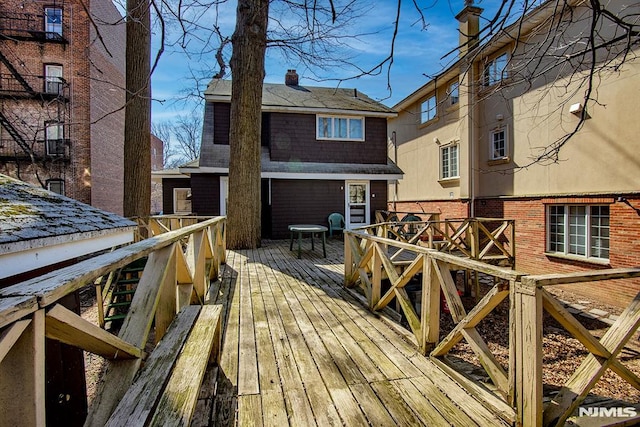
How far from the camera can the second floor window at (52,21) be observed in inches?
602

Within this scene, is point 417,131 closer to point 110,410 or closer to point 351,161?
point 351,161

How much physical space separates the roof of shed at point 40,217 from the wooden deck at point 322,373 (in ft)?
5.18

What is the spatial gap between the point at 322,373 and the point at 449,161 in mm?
12375

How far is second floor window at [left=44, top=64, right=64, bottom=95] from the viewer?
1516 cm

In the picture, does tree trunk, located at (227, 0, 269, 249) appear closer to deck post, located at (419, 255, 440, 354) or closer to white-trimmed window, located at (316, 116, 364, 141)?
white-trimmed window, located at (316, 116, 364, 141)

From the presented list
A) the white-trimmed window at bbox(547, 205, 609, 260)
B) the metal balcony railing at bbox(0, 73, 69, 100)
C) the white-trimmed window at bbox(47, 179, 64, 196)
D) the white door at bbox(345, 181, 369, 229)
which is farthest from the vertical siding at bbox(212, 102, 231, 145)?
the white-trimmed window at bbox(547, 205, 609, 260)

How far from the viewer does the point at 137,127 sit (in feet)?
25.5

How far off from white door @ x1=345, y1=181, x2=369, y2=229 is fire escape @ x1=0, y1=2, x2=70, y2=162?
13.6 metres

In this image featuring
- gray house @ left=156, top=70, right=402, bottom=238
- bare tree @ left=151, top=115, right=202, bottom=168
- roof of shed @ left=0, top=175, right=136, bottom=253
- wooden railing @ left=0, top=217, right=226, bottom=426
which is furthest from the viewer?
bare tree @ left=151, top=115, right=202, bottom=168

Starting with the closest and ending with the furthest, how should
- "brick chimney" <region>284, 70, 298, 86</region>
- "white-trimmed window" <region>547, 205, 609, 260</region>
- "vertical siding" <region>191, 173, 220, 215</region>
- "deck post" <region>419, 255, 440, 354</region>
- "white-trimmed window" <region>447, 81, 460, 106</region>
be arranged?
1. "deck post" <region>419, 255, 440, 354</region>
2. "white-trimmed window" <region>447, 81, 460, 106</region>
3. "white-trimmed window" <region>547, 205, 609, 260</region>
4. "vertical siding" <region>191, 173, 220, 215</region>
5. "brick chimney" <region>284, 70, 298, 86</region>

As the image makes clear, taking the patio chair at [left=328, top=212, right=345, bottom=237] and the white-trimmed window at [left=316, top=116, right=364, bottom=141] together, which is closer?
the patio chair at [left=328, top=212, right=345, bottom=237]

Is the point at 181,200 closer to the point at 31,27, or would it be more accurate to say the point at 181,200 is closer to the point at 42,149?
the point at 42,149

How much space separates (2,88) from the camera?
14.9m

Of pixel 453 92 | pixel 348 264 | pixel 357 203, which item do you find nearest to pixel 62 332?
pixel 348 264
